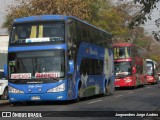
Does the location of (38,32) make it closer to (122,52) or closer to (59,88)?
(59,88)

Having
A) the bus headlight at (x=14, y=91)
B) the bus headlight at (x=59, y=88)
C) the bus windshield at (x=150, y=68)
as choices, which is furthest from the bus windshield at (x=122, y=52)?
the bus windshield at (x=150, y=68)

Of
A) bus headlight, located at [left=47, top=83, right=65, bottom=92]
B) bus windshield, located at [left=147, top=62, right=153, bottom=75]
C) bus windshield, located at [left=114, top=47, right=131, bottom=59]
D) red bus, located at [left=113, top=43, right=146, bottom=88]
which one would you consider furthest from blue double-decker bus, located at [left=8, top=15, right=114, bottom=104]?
bus windshield, located at [left=147, top=62, right=153, bottom=75]

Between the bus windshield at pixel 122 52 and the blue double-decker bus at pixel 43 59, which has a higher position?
the bus windshield at pixel 122 52

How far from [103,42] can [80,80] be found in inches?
251

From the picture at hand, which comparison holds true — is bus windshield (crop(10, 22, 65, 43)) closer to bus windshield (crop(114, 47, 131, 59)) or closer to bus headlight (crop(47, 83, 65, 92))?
bus headlight (crop(47, 83, 65, 92))

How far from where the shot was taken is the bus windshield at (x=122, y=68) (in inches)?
1539

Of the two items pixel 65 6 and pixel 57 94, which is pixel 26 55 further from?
pixel 65 6

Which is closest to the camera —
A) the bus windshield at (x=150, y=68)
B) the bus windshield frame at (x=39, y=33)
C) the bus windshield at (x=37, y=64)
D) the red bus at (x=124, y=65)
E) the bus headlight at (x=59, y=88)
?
the bus headlight at (x=59, y=88)

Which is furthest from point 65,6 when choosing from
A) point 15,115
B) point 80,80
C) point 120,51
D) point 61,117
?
point 15,115

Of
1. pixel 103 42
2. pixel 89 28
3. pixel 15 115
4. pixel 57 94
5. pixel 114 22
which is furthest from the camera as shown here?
pixel 114 22

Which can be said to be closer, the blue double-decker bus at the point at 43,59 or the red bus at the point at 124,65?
the blue double-decker bus at the point at 43,59

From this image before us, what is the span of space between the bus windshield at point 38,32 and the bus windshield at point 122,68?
1926cm

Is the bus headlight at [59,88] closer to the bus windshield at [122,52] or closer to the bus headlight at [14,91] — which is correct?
the bus headlight at [14,91]

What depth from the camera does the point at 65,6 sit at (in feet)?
114
